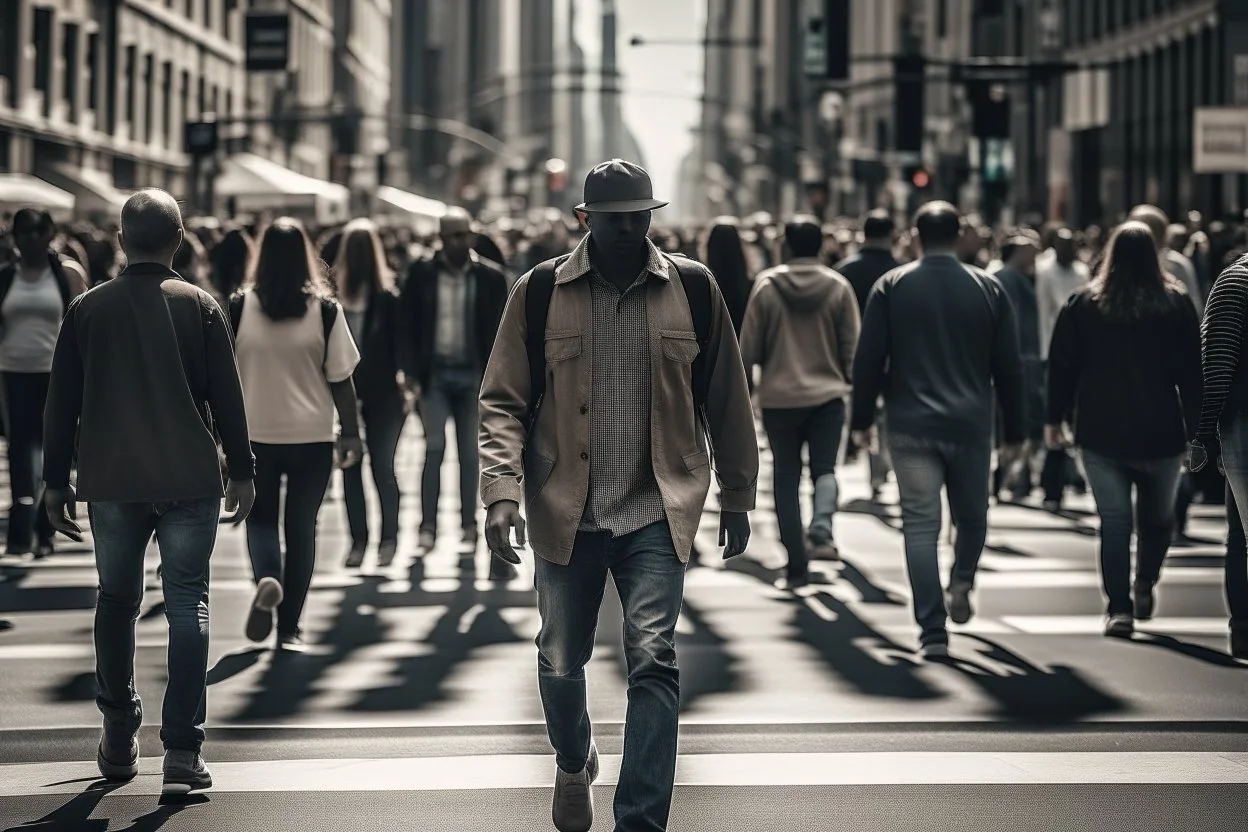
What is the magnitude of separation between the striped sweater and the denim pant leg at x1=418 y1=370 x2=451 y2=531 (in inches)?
211

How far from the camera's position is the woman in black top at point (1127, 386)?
9.47 meters

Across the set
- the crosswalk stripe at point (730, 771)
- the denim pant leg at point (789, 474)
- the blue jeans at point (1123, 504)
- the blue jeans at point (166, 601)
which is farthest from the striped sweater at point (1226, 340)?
the blue jeans at point (166, 601)

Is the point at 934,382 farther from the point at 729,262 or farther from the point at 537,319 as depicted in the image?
the point at 537,319

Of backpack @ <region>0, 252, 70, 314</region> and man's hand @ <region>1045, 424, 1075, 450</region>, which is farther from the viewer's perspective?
backpack @ <region>0, 252, 70, 314</region>

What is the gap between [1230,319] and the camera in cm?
833

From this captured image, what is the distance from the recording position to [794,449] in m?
11.5

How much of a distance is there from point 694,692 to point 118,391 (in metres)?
2.77

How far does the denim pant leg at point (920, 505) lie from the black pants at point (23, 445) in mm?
5510

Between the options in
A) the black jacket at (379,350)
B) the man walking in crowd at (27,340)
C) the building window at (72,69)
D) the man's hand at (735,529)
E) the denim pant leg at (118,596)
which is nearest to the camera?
the man's hand at (735,529)

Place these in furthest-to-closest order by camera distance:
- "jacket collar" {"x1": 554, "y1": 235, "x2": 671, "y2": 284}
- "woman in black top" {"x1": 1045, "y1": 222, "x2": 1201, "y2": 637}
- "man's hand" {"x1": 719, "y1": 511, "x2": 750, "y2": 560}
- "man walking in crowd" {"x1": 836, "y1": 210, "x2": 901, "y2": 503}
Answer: "man walking in crowd" {"x1": 836, "y1": 210, "x2": 901, "y2": 503} < "woman in black top" {"x1": 1045, "y1": 222, "x2": 1201, "y2": 637} < "man's hand" {"x1": 719, "y1": 511, "x2": 750, "y2": 560} < "jacket collar" {"x1": 554, "y1": 235, "x2": 671, "y2": 284}

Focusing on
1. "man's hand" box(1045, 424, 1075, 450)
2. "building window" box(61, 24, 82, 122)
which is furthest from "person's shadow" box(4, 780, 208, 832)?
"building window" box(61, 24, 82, 122)

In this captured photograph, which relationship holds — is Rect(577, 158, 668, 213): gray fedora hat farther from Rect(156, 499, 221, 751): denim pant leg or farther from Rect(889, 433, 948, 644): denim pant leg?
Rect(889, 433, 948, 644): denim pant leg

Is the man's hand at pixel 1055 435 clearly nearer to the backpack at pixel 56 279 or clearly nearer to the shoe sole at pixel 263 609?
the shoe sole at pixel 263 609

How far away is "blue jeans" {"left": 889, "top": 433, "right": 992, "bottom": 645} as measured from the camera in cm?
920
